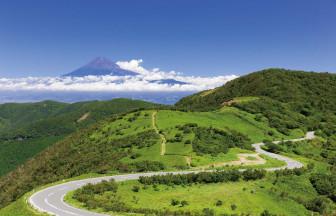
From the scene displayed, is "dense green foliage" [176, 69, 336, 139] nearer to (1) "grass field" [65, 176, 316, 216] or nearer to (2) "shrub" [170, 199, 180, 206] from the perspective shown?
(1) "grass field" [65, 176, 316, 216]

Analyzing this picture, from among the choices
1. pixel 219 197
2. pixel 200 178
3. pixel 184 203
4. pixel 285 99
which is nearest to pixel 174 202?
pixel 184 203

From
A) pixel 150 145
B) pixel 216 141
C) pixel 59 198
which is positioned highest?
pixel 216 141

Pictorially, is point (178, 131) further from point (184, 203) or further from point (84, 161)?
point (184, 203)

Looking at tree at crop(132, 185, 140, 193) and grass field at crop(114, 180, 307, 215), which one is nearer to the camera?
grass field at crop(114, 180, 307, 215)

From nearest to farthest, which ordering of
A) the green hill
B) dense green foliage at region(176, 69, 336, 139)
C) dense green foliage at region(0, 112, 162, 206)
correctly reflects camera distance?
the green hill, dense green foliage at region(0, 112, 162, 206), dense green foliage at region(176, 69, 336, 139)

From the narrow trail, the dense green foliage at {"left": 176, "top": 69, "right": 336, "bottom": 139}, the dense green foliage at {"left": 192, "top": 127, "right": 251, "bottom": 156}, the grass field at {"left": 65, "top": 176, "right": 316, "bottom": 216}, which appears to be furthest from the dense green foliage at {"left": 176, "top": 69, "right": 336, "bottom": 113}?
the grass field at {"left": 65, "top": 176, "right": 316, "bottom": 216}

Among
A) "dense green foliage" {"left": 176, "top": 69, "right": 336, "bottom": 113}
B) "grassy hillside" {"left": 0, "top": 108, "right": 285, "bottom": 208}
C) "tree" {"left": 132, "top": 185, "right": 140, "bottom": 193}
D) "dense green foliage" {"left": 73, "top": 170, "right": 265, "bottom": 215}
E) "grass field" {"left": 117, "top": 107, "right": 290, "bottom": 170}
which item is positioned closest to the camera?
"dense green foliage" {"left": 73, "top": 170, "right": 265, "bottom": 215}

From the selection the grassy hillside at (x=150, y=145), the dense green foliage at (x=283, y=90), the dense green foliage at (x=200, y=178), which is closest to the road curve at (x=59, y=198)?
the dense green foliage at (x=200, y=178)

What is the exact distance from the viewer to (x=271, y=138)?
94.7 meters

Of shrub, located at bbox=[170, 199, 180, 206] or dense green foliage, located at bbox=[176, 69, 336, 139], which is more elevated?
dense green foliage, located at bbox=[176, 69, 336, 139]

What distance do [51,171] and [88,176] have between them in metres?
26.0

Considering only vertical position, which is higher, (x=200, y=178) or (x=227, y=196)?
(x=200, y=178)

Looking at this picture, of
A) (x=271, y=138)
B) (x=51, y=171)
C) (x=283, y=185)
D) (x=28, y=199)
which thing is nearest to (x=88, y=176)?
(x=28, y=199)

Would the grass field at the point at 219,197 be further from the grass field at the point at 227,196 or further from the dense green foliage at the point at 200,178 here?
the dense green foliage at the point at 200,178
